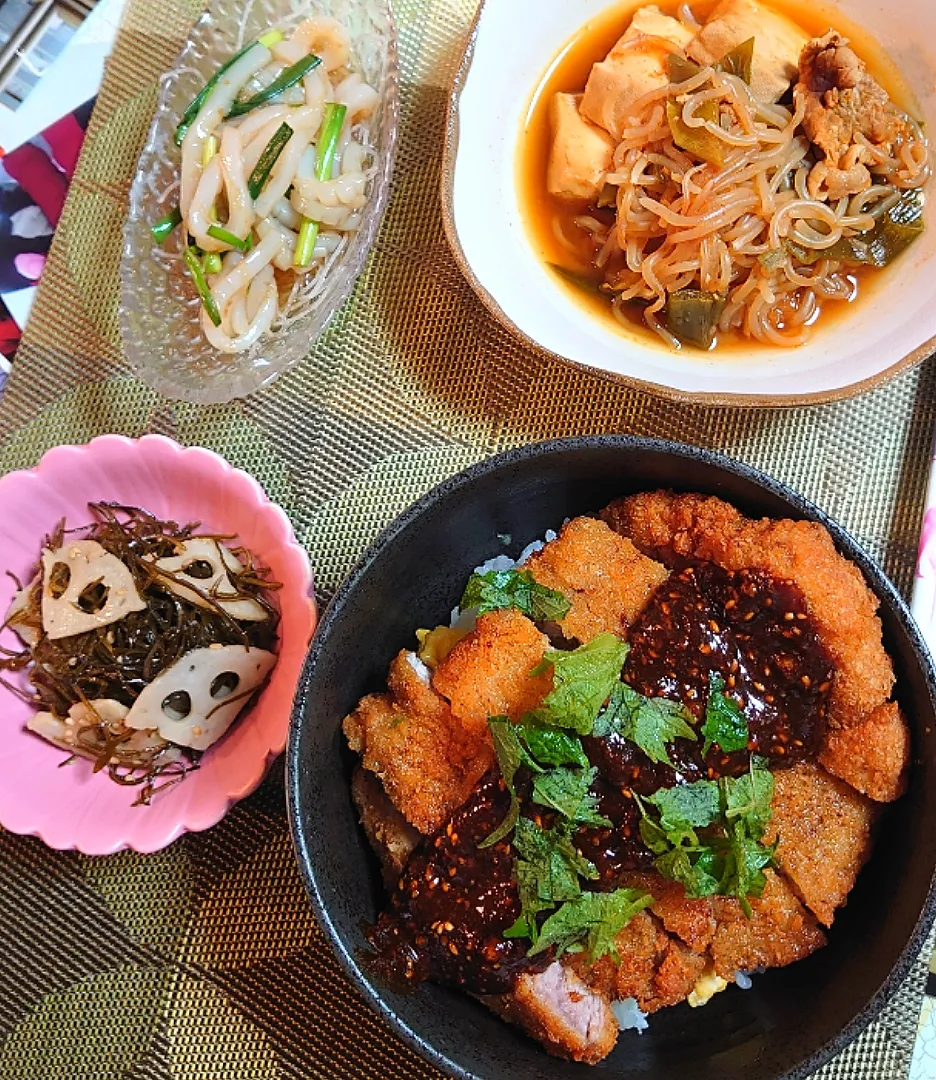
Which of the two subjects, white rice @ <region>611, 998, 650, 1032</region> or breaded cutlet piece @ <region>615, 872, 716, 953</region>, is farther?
white rice @ <region>611, 998, 650, 1032</region>

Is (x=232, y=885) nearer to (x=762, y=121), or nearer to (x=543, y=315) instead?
(x=543, y=315)

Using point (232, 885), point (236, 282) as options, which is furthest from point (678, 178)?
point (232, 885)

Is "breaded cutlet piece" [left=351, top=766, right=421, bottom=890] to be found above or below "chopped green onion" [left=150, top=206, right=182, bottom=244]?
below

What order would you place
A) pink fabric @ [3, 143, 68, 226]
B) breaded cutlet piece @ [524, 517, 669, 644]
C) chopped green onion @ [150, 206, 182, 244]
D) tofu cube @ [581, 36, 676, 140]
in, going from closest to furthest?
breaded cutlet piece @ [524, 517, 669, 644]
tofu cube @ [581, 36, 676, 140]
chopped green onion @ [150, 206, 182, 244]
pink fabric @ [3, 143, 68, 226]

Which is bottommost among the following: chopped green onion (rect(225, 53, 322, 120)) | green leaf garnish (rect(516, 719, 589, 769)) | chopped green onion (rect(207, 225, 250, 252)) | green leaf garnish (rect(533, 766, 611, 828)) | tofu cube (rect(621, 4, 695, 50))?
green leaf garnish (rect(533, 766, 611, 828))

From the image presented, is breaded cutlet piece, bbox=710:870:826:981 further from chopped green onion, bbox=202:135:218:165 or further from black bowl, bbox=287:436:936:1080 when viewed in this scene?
chopped green onion, bbox=202:135:218:165

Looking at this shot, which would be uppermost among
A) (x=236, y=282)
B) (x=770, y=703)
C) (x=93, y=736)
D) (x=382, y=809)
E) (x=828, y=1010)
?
(x=770, y=703)

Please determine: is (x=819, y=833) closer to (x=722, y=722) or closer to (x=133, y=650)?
(x=722, y=722)

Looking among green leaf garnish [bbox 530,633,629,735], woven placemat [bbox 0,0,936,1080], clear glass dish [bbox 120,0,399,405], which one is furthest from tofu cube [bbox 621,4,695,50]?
green leaf garnish [bbox 530,633,629,735]
